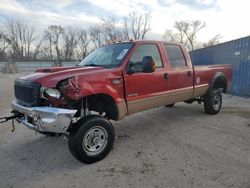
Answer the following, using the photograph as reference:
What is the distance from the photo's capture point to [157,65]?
5.53m

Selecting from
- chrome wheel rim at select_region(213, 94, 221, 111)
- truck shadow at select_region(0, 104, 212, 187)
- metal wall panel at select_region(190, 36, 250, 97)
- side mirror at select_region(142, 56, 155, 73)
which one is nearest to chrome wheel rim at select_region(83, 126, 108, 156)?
truck shadow at select_region(0, 104, 212, 187)

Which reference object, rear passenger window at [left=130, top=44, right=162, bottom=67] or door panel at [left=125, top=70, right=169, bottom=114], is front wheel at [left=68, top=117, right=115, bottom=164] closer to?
door panel at [left=125, top=70, right=169, bottom=114]

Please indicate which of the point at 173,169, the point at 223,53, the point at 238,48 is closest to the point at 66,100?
the point at 173,169

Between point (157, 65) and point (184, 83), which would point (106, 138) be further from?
point (184, 83)

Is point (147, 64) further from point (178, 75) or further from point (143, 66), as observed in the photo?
point (178, 75)

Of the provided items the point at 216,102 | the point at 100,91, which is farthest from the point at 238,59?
the point at 100,91

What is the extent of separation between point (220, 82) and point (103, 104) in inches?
171

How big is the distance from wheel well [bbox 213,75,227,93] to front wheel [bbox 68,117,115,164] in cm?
421

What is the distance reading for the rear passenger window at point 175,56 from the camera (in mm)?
5918

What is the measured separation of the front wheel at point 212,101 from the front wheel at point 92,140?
3750 mm

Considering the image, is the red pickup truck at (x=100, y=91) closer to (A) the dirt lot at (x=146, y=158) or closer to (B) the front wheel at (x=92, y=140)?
(B) the front wheel at (x=92, y=140)

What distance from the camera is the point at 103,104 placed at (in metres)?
4.84

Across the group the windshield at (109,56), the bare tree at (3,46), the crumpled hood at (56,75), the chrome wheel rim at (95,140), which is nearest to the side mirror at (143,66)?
the windshield at (109,56)

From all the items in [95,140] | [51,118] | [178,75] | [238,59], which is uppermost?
[238,59]
